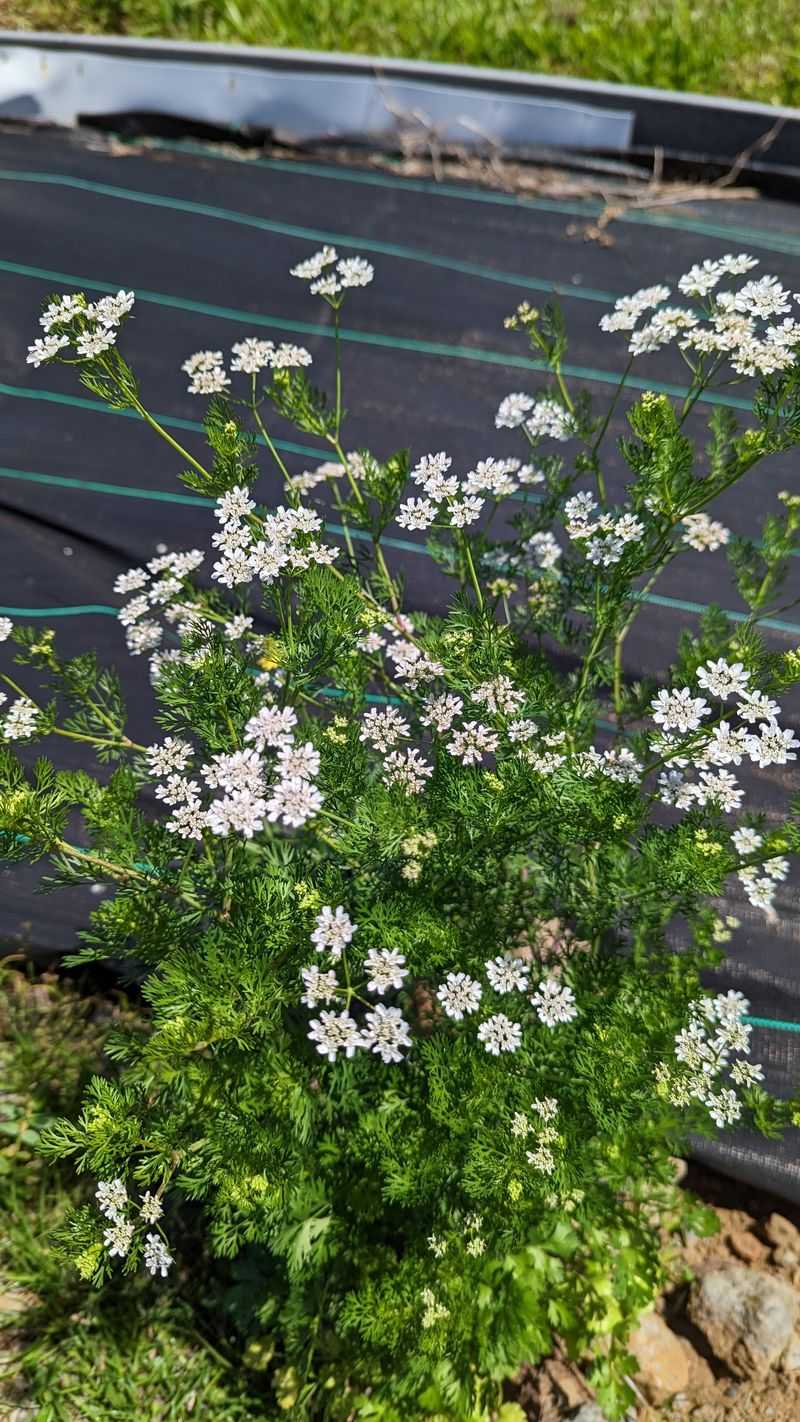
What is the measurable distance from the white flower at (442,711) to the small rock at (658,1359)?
1634mm

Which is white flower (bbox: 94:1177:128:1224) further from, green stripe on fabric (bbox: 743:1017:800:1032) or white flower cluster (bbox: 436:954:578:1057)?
green stripe on fabric (bbox: 743:1017:800:1032)

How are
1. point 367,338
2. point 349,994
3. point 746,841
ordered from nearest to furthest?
point 349,994, point 746,841, point 367,338

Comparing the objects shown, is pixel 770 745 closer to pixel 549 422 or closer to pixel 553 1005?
pixel 553 1005

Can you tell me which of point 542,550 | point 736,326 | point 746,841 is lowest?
point 746,841

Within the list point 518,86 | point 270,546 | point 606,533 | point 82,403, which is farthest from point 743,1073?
point 518,86

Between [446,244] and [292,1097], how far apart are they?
11.9ft

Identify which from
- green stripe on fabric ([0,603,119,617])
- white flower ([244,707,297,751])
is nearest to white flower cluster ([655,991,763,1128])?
white flower ([244,707,297,751])

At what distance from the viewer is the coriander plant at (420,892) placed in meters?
1.80

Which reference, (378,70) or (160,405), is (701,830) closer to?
(160,405)

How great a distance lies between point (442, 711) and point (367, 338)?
2.58 meters

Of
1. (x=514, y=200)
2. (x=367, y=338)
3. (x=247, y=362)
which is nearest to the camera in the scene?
(x=247, y=362)

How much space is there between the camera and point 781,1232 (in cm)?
273

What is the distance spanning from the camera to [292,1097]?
1.88 meters

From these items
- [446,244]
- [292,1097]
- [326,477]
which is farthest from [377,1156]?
[446,244]
